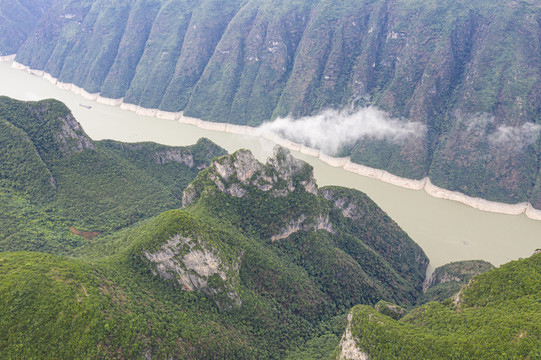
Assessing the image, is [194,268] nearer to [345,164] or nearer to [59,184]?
[59,184]

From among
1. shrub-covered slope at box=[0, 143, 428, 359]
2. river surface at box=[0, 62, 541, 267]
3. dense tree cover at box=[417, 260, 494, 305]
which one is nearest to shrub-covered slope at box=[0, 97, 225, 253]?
shrub-covered slope at box=[0, 143, 428, 359]

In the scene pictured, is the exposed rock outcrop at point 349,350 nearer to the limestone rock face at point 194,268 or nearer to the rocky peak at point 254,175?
the limestone rock face at point 194,268

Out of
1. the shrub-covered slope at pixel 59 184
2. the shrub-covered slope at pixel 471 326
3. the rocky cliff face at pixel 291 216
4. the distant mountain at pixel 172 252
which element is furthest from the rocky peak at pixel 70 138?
the shrub-covered slope at pixel 471 326

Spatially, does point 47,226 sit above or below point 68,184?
below

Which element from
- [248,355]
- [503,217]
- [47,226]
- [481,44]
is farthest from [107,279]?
[481,44]

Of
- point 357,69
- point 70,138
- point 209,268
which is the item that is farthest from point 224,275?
point 357,69

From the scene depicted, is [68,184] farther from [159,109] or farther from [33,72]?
[33,72]

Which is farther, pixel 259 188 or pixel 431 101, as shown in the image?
pixel 431 101
